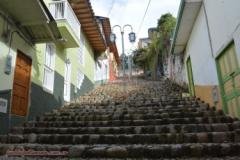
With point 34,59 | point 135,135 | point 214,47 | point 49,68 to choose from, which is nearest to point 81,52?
point 49,68

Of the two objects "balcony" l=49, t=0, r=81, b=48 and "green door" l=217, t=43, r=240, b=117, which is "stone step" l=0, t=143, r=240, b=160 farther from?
"balcony" l=49, t=0, r=81, b=48

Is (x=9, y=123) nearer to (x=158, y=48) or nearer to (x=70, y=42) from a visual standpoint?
(x=70, y=42)

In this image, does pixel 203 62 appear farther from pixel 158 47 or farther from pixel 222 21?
pixel 158 47

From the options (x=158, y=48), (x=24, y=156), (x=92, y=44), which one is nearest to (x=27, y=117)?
(x=24, y=156)

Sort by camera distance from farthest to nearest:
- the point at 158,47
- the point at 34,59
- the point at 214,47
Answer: the point at 158,47, the point at 34,59, the point at 214,47

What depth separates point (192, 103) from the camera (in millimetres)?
8453

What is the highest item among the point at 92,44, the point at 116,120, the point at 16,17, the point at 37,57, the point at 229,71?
the point at 92,44

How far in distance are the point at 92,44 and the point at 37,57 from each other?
8.80 meters

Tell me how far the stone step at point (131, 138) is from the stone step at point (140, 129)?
45cm

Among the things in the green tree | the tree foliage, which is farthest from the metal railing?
the green tree

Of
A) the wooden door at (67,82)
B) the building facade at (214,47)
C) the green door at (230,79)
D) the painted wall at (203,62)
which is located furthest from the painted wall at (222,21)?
the wooden door at (67,82)

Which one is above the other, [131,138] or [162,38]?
[162,38]

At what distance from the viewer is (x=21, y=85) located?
788 centimetres

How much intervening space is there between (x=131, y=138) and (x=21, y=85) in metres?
4.18
